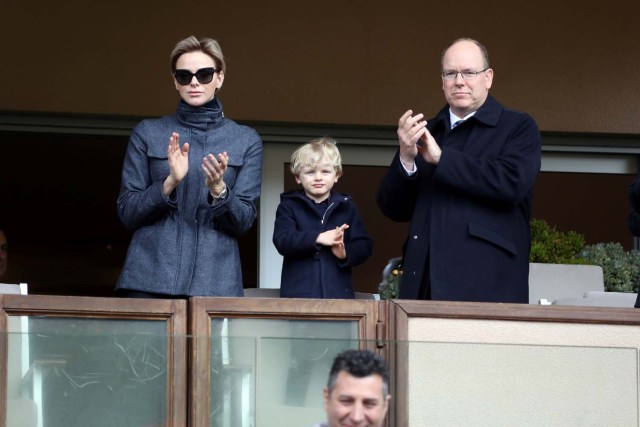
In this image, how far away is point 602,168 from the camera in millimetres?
A: 10242

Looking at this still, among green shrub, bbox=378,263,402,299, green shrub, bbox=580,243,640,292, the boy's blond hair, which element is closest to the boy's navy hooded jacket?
the boy's blond hair

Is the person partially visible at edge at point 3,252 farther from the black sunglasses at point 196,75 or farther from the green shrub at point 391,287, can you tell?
the black sunglasses at point 196,75

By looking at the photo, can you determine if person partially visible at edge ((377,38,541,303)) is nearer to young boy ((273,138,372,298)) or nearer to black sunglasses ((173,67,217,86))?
young boy ((273,138,372,298))

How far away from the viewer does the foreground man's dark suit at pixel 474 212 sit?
19.6 ft

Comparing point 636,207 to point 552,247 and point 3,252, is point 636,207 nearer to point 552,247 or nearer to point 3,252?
point 552,247

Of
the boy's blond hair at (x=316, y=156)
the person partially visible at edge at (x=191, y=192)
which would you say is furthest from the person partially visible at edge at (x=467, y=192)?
the person partially visible at edge at (x=191, y=192)

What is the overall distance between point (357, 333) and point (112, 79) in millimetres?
4280

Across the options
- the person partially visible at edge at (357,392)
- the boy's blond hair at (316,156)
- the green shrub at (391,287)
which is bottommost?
the person partially visible at edge at (357,392)

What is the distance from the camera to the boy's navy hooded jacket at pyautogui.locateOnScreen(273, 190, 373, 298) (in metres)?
6.45

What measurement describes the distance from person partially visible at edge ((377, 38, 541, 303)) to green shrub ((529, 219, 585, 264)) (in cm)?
239

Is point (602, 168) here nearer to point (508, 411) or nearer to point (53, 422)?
point (508, 411)

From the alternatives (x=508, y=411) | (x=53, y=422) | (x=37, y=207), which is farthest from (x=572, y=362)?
(x=37, y=207)

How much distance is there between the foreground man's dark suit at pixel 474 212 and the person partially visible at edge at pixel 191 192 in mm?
632

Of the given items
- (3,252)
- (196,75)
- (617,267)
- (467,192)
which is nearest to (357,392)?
(467,192)
